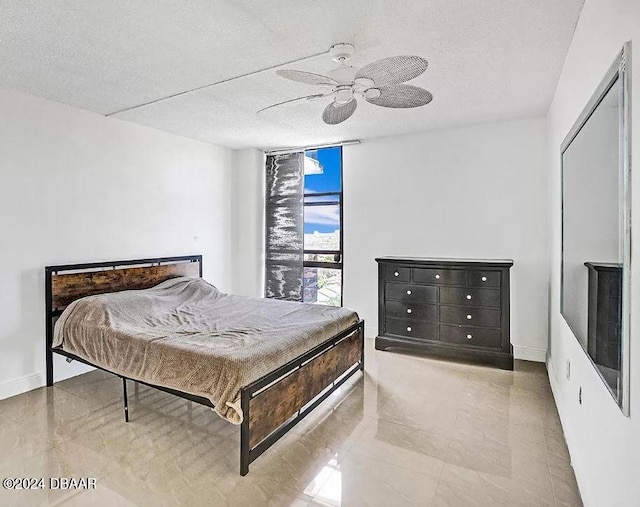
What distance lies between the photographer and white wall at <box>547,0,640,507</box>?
117 cm

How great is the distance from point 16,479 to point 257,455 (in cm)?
130

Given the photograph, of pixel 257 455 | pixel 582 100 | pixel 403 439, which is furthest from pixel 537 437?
pixel 582 100

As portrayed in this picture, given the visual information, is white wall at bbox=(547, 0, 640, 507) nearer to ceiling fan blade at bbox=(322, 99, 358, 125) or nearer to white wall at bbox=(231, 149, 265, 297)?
ceiling fan blade at bbox=(322, 99, 358, 125)

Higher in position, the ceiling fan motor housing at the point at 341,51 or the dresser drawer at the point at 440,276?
the ceiling fan motor housing at the point at 341,51

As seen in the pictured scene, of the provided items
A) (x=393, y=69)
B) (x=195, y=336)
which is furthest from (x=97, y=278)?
(x=393, y=69)

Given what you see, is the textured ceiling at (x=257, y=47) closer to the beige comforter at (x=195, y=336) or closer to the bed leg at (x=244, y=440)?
the beige comforter at (x=195, y=336)

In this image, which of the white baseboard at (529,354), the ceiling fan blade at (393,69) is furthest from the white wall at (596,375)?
the white baseboard at (529,354)

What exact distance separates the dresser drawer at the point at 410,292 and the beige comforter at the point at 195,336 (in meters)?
0.90

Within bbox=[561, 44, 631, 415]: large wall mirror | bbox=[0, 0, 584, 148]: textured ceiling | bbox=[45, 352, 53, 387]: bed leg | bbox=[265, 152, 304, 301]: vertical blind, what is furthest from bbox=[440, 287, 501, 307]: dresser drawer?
bbox=[45, 352, 53, 387]: bed leg

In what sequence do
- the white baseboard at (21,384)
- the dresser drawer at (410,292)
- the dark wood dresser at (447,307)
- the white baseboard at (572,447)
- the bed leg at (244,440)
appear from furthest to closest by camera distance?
the dresser drawer at (410,292) → the dark wood dresser at (447,307) → the white baseboard at (21,384) → the bed leg at (244,440) → the white baseboard at (572,447)

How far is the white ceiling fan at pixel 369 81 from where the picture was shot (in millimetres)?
2076

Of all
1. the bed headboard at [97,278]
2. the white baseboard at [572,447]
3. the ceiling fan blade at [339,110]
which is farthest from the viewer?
the bed headboard at [97,278]

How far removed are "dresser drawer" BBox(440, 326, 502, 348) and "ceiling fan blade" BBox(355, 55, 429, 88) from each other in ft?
8.83

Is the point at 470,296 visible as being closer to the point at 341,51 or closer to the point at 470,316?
the point at 470,316
